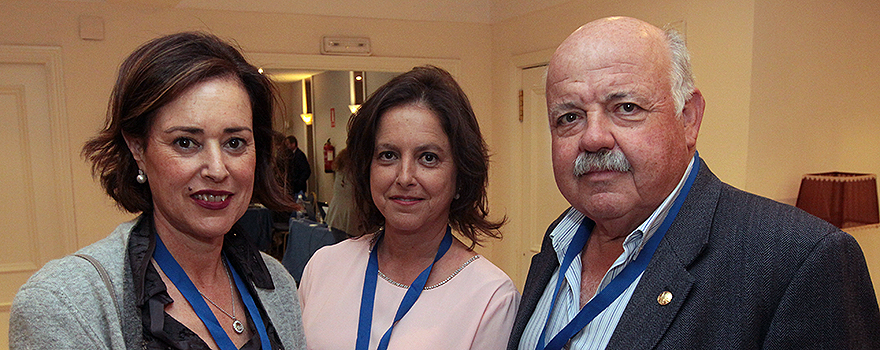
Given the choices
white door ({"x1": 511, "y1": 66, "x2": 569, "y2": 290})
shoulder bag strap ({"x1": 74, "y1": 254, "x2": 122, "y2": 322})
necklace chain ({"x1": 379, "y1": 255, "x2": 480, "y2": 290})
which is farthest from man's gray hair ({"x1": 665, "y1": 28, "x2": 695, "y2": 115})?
white door ({"x1": 511, "y1": 66, "x2": 569, "y2": 290})

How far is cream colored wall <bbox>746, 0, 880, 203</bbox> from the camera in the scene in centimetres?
297

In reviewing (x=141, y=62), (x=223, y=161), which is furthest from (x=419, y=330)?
(x=141, y=62)

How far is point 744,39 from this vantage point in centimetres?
295

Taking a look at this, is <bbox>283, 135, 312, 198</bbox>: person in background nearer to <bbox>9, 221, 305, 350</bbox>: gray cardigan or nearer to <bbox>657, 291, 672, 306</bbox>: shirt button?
<bbox>9, 221, 305, 350</bbox>: gray cardigan

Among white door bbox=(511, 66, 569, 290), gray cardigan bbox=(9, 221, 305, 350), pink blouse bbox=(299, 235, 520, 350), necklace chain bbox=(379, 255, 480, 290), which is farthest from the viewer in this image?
white door bbox=(511, 66, 569, 290)

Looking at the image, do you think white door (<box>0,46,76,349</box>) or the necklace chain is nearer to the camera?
the necklace chain

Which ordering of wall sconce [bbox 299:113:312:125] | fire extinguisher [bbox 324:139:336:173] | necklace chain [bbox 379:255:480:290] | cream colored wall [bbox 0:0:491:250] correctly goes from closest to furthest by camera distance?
necklace chain [bbox 379:255:480:290] < cream colored wall [bbox 0:0:491:250] < fire extinguisher [bbox 324:139:336:173] < wall sconce [bbox 299:113:312:125]

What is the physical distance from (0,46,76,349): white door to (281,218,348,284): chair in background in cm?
150

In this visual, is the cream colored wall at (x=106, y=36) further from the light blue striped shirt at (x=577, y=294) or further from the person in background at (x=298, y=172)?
the light blue striped shirt at (x=577, y=294)

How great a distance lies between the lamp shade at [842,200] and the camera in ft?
9.63

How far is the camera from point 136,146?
1.20 meters

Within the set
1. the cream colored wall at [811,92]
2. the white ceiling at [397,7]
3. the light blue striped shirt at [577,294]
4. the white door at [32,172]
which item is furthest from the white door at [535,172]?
the white door at [32,172]

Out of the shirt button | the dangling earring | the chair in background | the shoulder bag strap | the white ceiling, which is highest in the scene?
the white ceiling

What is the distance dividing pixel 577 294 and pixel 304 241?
11.6ft
